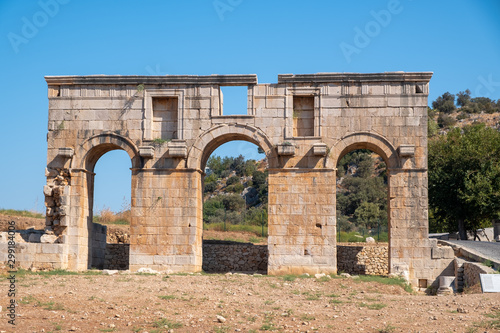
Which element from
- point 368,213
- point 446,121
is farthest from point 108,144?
point 446,121

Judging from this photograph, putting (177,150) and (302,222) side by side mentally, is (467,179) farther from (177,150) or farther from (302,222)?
(177,150)

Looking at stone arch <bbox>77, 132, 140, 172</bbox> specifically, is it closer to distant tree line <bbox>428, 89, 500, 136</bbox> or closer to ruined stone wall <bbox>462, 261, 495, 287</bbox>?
ruined stone wall <bbox>462, 261, 495, 287</bbox>

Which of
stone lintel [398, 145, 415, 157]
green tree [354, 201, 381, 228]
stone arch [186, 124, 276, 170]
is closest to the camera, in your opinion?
stone lintel [398, 145, 415, 157]

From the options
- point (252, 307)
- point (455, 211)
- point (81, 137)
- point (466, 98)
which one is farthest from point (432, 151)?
point (466, 98)

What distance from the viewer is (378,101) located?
2047 centimetres

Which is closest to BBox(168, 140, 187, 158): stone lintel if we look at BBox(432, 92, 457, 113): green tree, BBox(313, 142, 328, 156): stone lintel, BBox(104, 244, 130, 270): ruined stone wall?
BBox(313, 142, 328, 156): stone lintel

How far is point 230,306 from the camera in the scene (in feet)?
45.9

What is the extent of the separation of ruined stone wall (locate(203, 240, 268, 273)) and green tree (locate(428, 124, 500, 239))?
435 inches

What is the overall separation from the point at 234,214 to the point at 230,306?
29625 mm

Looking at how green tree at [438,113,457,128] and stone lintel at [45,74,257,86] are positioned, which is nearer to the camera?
stone lintel at [45,74,257,86]

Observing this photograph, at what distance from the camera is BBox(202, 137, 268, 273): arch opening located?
23734 millimetres

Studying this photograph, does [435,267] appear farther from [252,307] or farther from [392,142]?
[252,307]

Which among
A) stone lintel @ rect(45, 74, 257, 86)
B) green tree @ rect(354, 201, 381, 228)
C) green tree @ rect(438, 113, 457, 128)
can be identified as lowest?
green tree @ rect(354, 201, 381, 228)

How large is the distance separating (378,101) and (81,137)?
973cm
